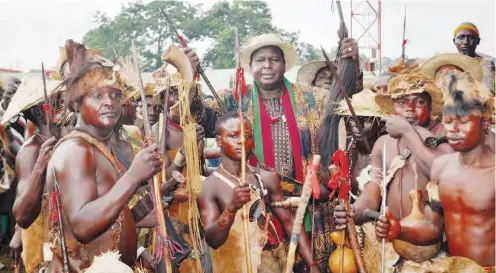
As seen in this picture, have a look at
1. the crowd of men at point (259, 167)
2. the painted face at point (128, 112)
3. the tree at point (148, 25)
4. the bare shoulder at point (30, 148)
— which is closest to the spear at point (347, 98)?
the crowd of men at point (259, 167)

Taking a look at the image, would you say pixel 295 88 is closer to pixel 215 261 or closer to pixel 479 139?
pixel 215 261

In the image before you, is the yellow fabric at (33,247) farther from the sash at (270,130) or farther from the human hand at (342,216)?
the human hand at (342,216)

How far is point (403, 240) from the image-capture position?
469cm

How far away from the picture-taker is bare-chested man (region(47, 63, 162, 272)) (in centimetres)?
438

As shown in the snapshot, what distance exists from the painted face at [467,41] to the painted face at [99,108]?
3116 millimetres

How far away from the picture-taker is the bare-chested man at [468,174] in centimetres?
421

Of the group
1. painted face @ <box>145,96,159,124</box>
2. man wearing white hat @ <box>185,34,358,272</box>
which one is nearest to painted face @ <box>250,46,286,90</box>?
man wearing white hat @ <box>185,34,358,272</box>

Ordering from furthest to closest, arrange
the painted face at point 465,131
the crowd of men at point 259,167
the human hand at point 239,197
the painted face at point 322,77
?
the painted face at point 322,77 < the human hand at point 239,197 < the crowd of men at point 259,167 < the painted face at point 465,131

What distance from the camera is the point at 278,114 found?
231 inches

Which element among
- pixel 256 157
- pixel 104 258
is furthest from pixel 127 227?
pixel 256 157

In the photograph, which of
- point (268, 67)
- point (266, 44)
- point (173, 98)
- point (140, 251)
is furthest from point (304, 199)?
point (173, 98)

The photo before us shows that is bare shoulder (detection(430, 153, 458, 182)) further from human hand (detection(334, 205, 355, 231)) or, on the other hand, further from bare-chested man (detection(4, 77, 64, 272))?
bare-chested man (detection(4, 77, 64, 272))

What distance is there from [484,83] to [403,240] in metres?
1.15

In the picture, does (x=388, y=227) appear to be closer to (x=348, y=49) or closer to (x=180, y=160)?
(x=348, y=49)
